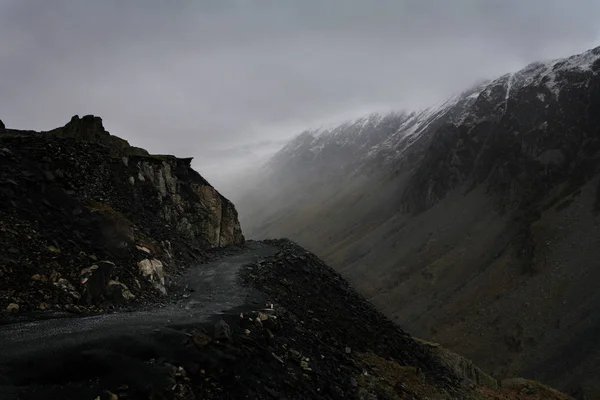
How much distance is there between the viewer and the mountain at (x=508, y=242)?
86.6m

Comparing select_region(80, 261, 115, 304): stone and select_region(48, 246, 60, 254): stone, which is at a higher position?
select_region(48, 246, 60, 254): stone

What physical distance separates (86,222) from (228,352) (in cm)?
1454

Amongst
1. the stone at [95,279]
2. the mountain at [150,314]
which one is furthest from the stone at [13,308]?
the stone at [95,279]

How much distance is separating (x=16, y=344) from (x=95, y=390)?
385 cm

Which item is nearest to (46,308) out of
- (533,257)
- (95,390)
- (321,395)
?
(95,390)

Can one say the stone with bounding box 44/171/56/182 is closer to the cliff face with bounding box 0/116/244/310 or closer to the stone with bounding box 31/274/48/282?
the cliff face with bounding box 0/116/244/310


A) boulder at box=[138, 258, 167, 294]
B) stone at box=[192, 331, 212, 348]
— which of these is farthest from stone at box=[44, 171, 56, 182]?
stone at box=[192, 331, 212, 348]

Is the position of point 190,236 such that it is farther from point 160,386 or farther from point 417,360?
point 160,386

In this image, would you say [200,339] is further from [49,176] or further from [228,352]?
[49,176]

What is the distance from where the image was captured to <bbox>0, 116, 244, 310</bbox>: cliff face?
772 inches

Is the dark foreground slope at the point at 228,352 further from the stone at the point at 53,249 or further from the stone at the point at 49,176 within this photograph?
the stone at the point at 49,176

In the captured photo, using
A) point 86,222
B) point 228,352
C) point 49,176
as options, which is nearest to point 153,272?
point 86,222

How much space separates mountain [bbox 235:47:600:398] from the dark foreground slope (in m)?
60.4

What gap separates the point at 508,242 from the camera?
12438 centimetres
